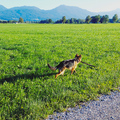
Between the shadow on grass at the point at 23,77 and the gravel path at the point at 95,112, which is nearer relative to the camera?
the gravel path at the point at 95,112

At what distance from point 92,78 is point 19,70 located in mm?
3886

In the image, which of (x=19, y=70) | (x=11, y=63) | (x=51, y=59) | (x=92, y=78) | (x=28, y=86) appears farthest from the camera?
(x=51, y=59)

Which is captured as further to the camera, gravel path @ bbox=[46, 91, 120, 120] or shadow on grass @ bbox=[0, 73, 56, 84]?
shadow on grass @ bbox=[0, 73, 56, 84]

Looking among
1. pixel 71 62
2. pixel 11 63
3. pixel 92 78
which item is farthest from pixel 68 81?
pixel 11 63

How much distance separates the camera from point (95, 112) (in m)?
3.85

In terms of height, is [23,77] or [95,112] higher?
[23,77]

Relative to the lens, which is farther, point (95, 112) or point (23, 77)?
point (23, 77)

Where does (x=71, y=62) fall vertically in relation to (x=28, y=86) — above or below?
above

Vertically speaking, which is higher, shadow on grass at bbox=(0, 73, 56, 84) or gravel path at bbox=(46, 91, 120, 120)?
shadow on grass at bbox=(0, 73, 56, 84)

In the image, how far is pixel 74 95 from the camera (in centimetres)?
460

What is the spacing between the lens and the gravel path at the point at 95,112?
143 inches

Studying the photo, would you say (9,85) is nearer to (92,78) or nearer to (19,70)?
(19,70)

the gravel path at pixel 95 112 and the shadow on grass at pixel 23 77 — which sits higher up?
the shadow on grass at pixel 23 77

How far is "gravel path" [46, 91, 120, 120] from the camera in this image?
364cm
